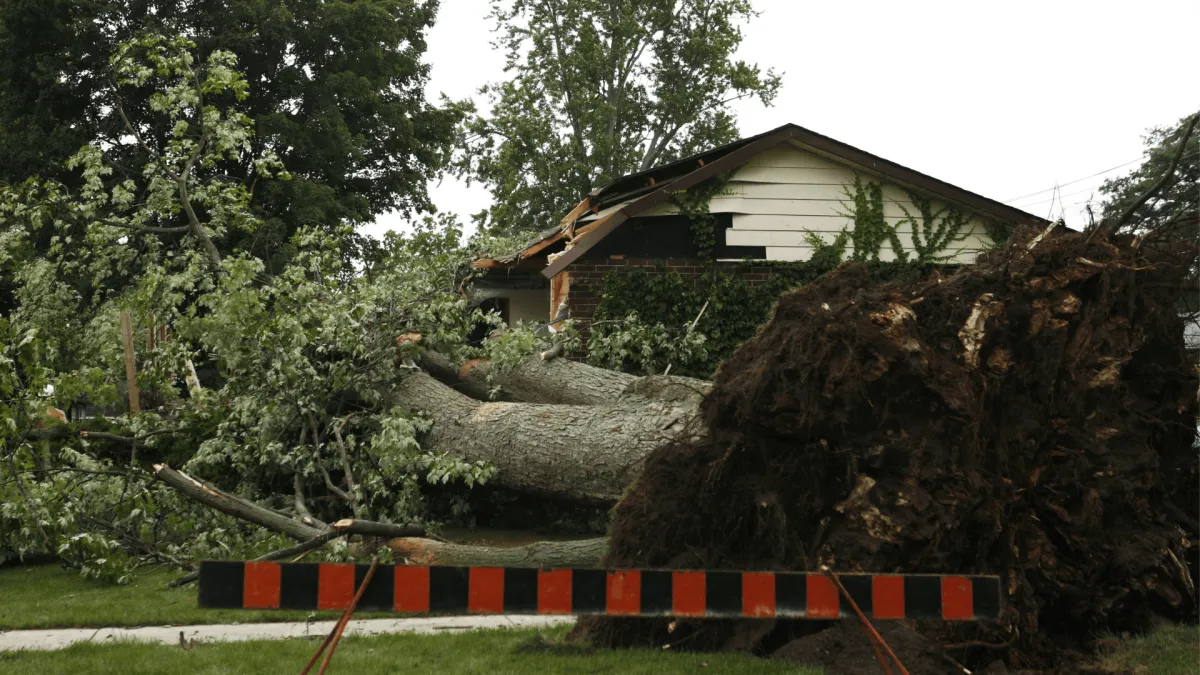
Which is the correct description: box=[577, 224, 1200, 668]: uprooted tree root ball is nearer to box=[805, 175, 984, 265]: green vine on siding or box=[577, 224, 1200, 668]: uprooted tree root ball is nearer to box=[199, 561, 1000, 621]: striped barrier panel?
box=[199, 561, 1000, 621]: striped barrier panel

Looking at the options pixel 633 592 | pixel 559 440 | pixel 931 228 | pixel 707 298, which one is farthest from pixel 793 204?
pixel 633 592

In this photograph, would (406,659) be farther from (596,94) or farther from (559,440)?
(596,94)

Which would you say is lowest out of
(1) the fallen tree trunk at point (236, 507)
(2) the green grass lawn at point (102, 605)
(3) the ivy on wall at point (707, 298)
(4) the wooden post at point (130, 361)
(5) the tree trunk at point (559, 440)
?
(2) the green grass lawn at point (102, 605)

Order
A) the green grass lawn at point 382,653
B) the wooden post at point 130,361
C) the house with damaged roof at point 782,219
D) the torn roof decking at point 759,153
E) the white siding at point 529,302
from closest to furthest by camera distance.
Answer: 1. the green grass lawn at point 382,653
2. the wooden post at point 130,361
3. the torn roof decking at point 759,153
4. the house with damaged roof at point 782,219
5. the white siding at point 529,302

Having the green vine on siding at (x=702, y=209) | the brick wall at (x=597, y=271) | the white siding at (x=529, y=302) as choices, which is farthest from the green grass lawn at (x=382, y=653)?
the white siding at (x=529, y=302)

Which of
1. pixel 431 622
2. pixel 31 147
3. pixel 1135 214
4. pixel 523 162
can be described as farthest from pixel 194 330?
pixel 523 162

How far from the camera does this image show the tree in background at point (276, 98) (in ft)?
83.7

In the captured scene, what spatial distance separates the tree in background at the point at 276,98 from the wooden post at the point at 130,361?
11.1m

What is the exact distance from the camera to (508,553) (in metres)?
8.05

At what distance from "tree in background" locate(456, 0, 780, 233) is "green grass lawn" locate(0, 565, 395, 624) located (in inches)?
1160

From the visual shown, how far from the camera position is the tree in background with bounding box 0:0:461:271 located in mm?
25516

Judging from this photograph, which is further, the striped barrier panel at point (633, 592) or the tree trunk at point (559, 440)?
the tree trunk at point (559, 440)

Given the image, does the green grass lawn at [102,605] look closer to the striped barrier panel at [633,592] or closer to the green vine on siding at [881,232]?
the striped barrier panel at [633,592]

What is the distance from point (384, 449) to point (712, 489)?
4.48m
